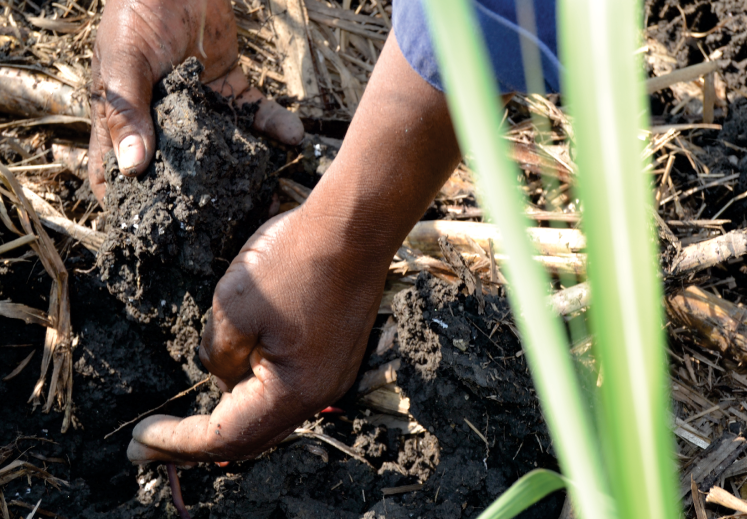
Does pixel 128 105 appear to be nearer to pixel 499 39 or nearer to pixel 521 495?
pixel 499 39

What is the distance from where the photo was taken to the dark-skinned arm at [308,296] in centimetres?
206

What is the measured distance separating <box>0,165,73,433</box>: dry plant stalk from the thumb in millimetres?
581

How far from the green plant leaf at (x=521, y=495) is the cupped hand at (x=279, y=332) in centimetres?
159

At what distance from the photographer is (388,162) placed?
2020mm

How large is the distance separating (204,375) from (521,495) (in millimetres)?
2252

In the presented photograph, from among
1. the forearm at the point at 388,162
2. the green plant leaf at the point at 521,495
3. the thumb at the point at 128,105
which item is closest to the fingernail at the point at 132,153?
the thumb at the point at 128,105

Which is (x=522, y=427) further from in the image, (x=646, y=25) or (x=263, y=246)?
(x=646, y=25)

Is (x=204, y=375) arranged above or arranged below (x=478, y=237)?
below

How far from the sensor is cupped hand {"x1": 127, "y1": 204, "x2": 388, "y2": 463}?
2.29m

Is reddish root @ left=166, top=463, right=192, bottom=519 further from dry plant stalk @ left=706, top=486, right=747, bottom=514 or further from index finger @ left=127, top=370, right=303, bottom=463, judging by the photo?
dry plant stalk @ left=706, top=486, right=747, bottom=514

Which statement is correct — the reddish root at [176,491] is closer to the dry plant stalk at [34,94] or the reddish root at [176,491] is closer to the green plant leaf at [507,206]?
the dry plant stalk at [34,94]

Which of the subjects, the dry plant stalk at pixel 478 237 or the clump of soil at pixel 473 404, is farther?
the dry plant stalk at pixel 478 237

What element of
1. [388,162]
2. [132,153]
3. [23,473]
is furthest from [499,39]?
[23,473]

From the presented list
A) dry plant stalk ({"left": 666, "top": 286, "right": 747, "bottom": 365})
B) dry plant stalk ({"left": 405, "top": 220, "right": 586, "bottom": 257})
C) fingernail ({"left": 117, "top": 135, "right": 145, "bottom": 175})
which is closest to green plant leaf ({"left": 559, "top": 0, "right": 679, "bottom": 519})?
dry plant stalk ({"left": 405, "top": 220, "right": 586, "bottom": 257})
